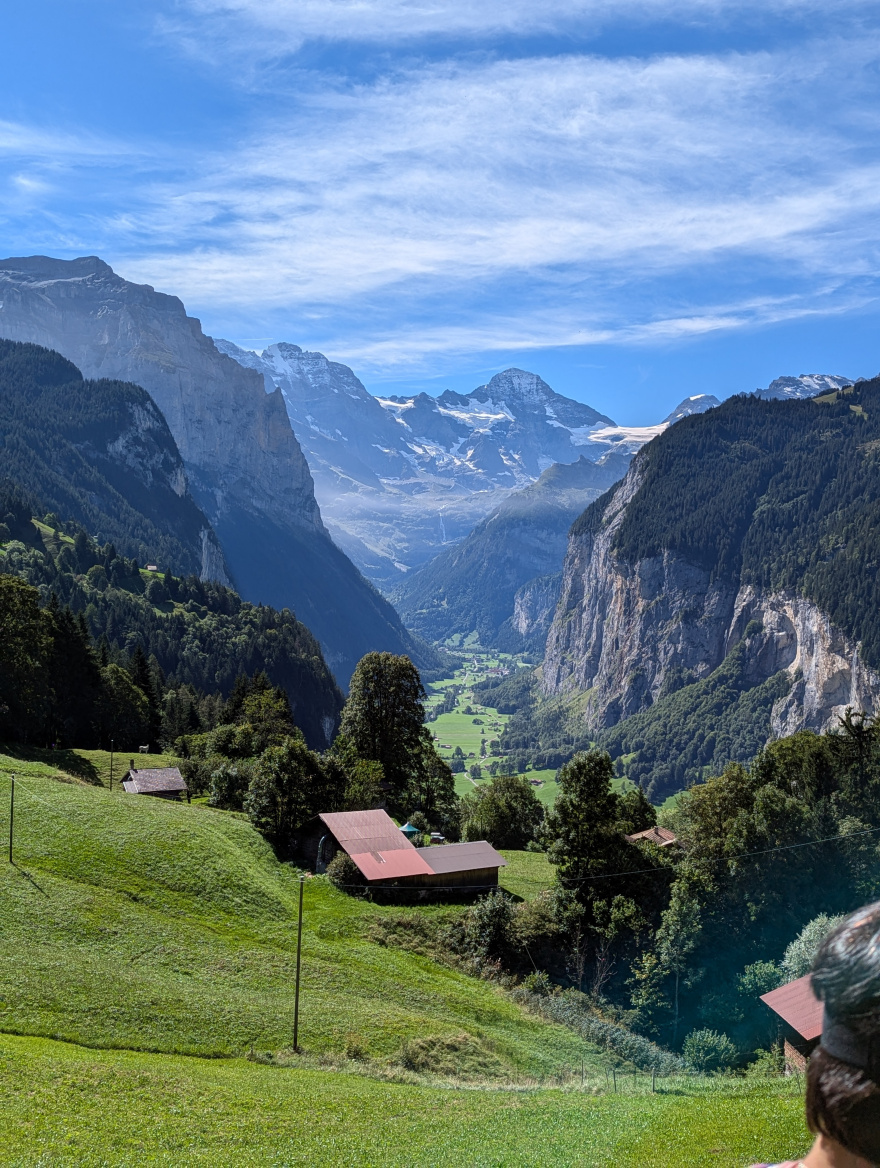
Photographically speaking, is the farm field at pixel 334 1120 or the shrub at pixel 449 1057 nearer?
the farm field at pixel 334 1120

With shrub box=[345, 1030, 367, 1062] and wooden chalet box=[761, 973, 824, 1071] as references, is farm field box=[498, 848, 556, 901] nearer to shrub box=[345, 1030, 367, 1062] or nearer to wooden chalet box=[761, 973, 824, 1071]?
wooden chalet box=[761, 973, 824, 1071]

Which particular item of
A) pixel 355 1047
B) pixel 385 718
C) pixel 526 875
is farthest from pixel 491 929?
pixel 385 718

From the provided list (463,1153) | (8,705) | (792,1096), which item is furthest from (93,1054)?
(8,705)

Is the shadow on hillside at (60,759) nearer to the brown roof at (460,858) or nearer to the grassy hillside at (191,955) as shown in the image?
Result: the grassy hillside at (191,955)

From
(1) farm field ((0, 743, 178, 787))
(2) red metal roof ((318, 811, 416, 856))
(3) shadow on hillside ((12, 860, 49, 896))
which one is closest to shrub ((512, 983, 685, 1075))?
(2) red metal roof ((318, 811, 416, 856))

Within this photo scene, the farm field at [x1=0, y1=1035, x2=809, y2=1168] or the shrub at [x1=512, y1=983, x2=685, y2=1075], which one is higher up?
the farm field at [x1=0, y1=1035, x2=809, y2=1168]

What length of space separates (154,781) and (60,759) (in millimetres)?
9101

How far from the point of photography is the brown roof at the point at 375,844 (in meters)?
61.2

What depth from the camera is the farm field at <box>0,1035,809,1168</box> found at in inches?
811

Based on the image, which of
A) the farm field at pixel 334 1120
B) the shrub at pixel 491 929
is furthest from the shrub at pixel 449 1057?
the shrub at pixel 491 929

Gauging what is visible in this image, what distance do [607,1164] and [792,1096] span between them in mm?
9781

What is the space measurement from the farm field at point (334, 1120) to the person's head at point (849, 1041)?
1804 centimetres

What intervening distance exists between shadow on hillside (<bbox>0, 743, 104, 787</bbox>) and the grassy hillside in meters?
11.5

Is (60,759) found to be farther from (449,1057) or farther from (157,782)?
(449,1057)
